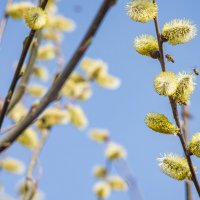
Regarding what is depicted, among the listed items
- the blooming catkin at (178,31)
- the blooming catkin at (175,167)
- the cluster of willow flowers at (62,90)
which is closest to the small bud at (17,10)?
the cluster of willow flowers at (62,90)

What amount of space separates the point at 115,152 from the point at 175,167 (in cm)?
225

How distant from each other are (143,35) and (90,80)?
185 centimetres

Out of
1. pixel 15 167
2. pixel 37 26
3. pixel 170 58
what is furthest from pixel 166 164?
pixel 15 167

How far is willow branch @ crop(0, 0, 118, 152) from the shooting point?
781mm

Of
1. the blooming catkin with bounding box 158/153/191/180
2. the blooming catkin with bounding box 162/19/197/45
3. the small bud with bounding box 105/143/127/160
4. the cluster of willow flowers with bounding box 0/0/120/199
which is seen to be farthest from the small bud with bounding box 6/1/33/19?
the small bud with bounding box 105/143/127/160

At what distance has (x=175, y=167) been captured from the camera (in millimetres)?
980

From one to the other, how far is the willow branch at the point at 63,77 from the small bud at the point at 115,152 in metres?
2.00

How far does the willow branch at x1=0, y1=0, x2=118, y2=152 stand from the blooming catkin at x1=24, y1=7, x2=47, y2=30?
14 centimetres

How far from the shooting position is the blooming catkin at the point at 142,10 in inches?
37.5

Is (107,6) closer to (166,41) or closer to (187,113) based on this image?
(166,41)

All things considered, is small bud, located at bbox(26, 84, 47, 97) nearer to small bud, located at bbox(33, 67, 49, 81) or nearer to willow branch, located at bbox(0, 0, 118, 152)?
small bud, located at bbox(33, 67, 49, 81)

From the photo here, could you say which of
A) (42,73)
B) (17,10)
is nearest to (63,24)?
(42,73)

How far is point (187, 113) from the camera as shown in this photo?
1.69 m

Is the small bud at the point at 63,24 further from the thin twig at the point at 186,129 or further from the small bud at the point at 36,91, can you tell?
the thin twig at the point at 186,129
